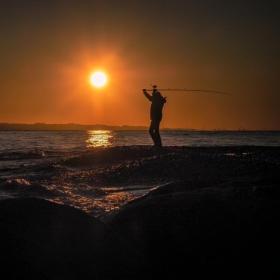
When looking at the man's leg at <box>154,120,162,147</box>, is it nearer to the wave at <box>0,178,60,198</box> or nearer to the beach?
the wave at <box>0,178,60,198</box>

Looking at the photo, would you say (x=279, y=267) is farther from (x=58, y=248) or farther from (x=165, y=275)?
(x=58, y=248)

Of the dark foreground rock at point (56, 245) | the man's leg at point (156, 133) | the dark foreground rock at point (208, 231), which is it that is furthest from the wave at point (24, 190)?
the man's leg at point (156, 133)

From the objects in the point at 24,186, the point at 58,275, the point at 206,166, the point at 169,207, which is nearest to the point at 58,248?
the point at 58,275

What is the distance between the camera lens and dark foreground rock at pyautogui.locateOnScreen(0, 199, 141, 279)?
3.48 metres

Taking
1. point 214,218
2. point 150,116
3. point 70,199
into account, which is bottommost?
point 70,199

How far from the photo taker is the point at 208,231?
16.3 ft

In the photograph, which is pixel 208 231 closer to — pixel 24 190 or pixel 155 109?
pixel 24 190

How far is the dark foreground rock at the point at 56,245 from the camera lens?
3.48m

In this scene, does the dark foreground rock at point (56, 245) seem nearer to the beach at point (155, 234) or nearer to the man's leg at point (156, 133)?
the beach at point (155, 234)

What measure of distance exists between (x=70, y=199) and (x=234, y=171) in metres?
4.57

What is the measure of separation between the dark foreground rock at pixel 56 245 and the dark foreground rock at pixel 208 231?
1.70ft

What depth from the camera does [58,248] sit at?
3752 mm

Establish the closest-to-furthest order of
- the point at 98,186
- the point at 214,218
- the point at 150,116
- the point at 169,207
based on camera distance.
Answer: the point at 214,218, the point at 169,207, the point at 98,186, the point at 150,116

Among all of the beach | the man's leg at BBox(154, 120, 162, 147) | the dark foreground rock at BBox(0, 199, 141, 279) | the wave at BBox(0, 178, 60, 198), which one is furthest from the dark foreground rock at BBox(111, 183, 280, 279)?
the man's leg at BBox(154, 120, 162, 147)
